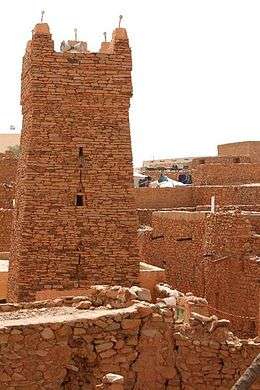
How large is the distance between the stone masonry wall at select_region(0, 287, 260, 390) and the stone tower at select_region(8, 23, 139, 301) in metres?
4.53

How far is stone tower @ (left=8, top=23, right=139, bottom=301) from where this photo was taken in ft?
43.3

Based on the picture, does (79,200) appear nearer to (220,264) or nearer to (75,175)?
(75,175)

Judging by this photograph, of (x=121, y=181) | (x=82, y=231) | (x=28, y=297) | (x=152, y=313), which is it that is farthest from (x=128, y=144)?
(x=152, y=313)

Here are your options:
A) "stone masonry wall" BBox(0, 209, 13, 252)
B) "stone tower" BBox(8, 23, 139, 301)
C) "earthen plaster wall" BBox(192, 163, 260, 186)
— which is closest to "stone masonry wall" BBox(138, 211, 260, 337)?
"stone tower" BBox(8, 23, 139, 301)

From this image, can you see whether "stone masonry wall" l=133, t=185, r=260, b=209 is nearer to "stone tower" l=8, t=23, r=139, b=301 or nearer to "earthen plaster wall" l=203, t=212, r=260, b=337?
"earthen plaster wall" l=203, t=212, r=260, b=337

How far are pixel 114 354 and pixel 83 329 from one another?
477mm

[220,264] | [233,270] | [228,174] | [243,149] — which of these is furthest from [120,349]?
[243,149]

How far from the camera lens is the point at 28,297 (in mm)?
13047

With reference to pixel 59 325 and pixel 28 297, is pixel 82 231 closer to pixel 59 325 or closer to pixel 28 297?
pixel 28 297

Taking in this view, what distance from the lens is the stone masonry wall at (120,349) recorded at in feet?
24.3

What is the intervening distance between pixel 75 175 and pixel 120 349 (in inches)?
239

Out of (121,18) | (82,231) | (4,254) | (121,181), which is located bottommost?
(4,254)

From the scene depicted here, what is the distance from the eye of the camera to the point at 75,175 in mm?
13438

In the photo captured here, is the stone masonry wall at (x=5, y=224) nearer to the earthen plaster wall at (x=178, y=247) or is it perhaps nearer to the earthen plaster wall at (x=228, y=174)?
the earthen plaster wall at (x=178, y=247)
